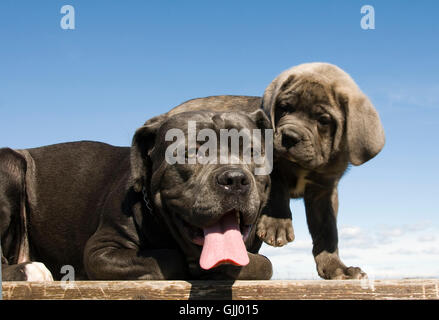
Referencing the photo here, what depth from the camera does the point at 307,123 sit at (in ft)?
16.9

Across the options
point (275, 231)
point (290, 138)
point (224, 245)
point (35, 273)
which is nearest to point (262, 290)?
point (224, 245)

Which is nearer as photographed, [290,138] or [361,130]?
[290,138]

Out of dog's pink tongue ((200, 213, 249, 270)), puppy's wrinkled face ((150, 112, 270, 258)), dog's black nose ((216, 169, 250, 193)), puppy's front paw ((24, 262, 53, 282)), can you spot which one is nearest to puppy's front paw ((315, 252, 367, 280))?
puppy's wrinkled face ((150, 112, 270, 258))

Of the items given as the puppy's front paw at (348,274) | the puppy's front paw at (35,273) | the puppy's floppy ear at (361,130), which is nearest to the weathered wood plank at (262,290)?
the puppy's front paw at (35,273)

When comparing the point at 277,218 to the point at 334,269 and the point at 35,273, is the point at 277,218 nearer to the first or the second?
the point at 334,269

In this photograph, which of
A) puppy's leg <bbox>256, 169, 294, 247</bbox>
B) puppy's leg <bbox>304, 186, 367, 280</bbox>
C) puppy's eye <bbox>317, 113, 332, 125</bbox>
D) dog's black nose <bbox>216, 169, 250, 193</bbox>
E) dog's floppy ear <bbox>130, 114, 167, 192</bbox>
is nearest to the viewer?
dog's black nose <bbox>216, 169, 250, 193</bbox>

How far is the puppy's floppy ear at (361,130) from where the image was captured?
509cm

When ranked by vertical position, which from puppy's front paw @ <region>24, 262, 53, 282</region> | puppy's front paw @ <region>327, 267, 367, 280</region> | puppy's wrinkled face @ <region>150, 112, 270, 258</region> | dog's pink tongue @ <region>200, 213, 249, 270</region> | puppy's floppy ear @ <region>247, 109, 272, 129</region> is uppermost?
puppy's floppy ear @ <region>247, 109, 272, 129</region>

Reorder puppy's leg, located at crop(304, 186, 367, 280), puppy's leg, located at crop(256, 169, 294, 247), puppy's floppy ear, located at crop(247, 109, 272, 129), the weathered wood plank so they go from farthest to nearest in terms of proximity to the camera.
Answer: puppy's leg, located at crop(304, 186, 367, 280) < puppy's leg, located at crop(256, 169, 294, 247) < puppy's floppy ear, located at crop(247, 109, 272, 129) < the weathered wood plank

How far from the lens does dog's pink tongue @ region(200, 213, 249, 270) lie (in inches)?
142

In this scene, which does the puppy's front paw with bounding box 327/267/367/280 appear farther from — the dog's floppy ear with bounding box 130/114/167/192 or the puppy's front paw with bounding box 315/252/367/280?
the dog's floppy ear with bounding box 130/114/167/192

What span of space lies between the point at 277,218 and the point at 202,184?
1.32m

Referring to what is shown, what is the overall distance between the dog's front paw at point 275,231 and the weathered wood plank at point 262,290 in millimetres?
1366

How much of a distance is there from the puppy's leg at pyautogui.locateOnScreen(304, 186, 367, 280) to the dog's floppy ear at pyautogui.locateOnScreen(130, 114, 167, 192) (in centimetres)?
173
